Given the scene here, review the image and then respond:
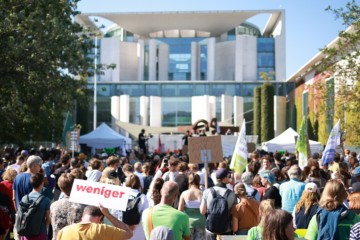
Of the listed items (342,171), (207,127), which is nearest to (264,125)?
(207,127)

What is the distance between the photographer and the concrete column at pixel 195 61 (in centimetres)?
6994

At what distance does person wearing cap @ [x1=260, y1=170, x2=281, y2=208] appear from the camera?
8.13 metres

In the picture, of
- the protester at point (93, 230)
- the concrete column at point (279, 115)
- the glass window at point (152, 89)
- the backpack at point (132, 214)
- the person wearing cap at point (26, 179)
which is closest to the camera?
the protester at point (93, 230)

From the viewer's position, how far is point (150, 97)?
65.1 meters

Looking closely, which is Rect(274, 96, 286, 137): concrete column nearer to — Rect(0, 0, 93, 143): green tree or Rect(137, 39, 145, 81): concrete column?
Rect(137, 39, 145, 81): concrete column

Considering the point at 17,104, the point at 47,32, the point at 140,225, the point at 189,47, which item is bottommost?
the point at 140,225

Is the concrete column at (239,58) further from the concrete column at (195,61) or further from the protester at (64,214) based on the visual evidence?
the protester at (64,214)

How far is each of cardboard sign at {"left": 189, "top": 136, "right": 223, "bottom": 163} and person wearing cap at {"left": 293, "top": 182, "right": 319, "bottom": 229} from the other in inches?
145

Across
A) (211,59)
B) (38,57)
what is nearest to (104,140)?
(38,57)

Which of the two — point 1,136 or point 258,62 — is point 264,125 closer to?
point 258,62

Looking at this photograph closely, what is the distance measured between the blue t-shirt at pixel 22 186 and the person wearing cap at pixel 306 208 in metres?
4.06

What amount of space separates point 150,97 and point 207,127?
27712mm

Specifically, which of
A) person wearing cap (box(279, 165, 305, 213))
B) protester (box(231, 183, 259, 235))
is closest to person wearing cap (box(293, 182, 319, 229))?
protester (box(231, 183, 259, 235))

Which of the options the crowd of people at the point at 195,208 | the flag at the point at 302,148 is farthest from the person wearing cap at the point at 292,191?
the flag at the point at 302,148
